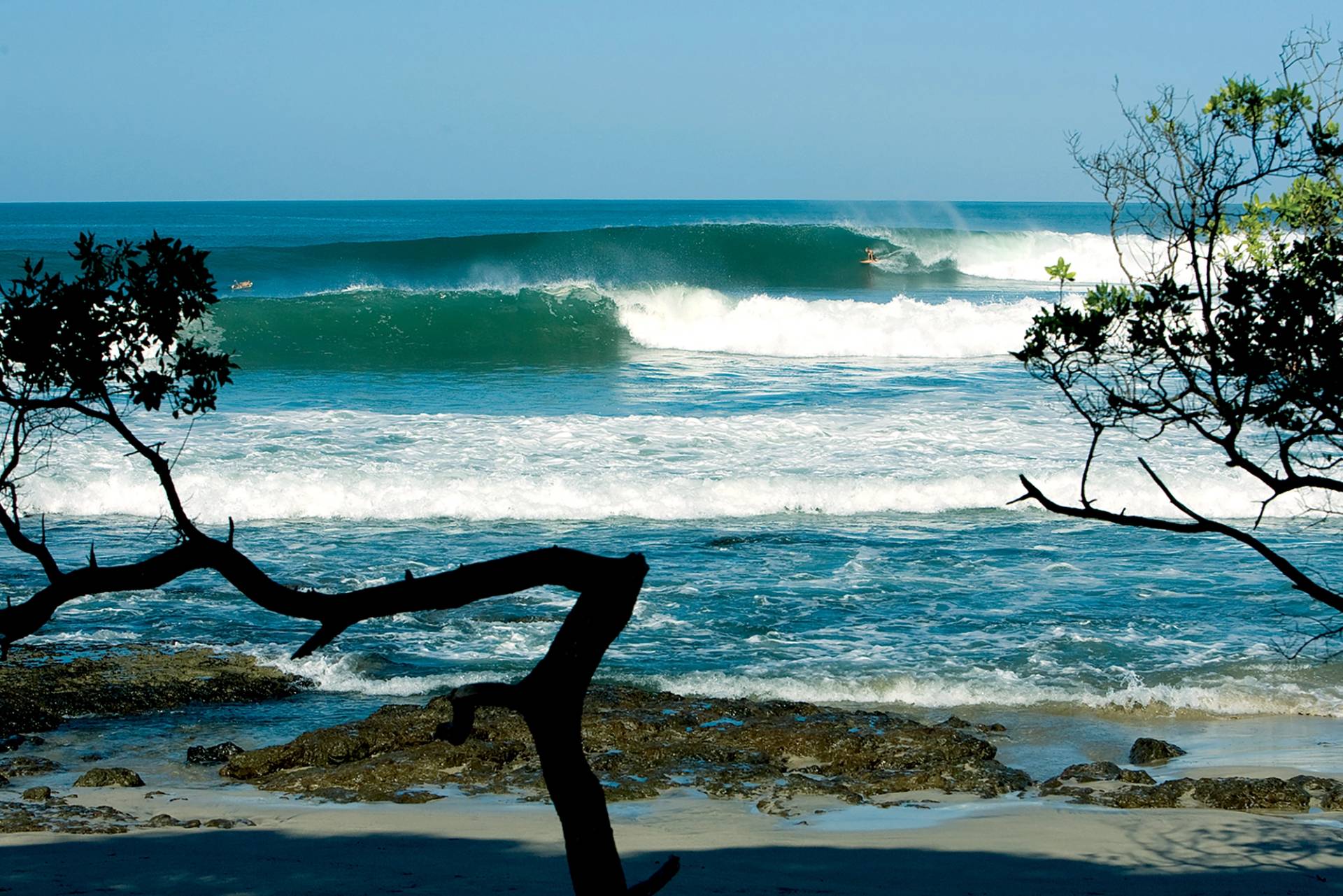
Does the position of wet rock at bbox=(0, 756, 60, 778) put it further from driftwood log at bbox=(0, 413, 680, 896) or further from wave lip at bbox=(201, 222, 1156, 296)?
wave lip at bbox=(201, 222, 1156, 296)

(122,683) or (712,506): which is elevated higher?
(712,506)

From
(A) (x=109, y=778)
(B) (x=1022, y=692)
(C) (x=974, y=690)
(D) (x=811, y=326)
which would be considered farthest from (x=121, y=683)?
(D) (x=811, y=326)

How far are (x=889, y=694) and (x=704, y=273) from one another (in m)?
35.2

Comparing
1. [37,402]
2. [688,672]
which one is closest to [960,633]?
[688,672]

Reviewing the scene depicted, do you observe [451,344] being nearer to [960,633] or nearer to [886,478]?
[886,478]

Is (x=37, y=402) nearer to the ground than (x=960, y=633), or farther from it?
farther from it

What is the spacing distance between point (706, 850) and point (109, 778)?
9.56 feet

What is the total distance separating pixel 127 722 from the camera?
717 cm

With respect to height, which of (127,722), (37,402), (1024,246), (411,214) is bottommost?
(127,722)

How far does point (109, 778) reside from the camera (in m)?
6.03

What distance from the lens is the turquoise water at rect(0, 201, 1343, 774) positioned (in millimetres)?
8281

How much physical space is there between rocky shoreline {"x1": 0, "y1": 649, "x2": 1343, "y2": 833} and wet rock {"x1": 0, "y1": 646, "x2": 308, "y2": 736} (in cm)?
2

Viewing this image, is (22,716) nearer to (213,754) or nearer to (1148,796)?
(213,754)

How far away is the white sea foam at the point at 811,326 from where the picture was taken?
2753 cm
